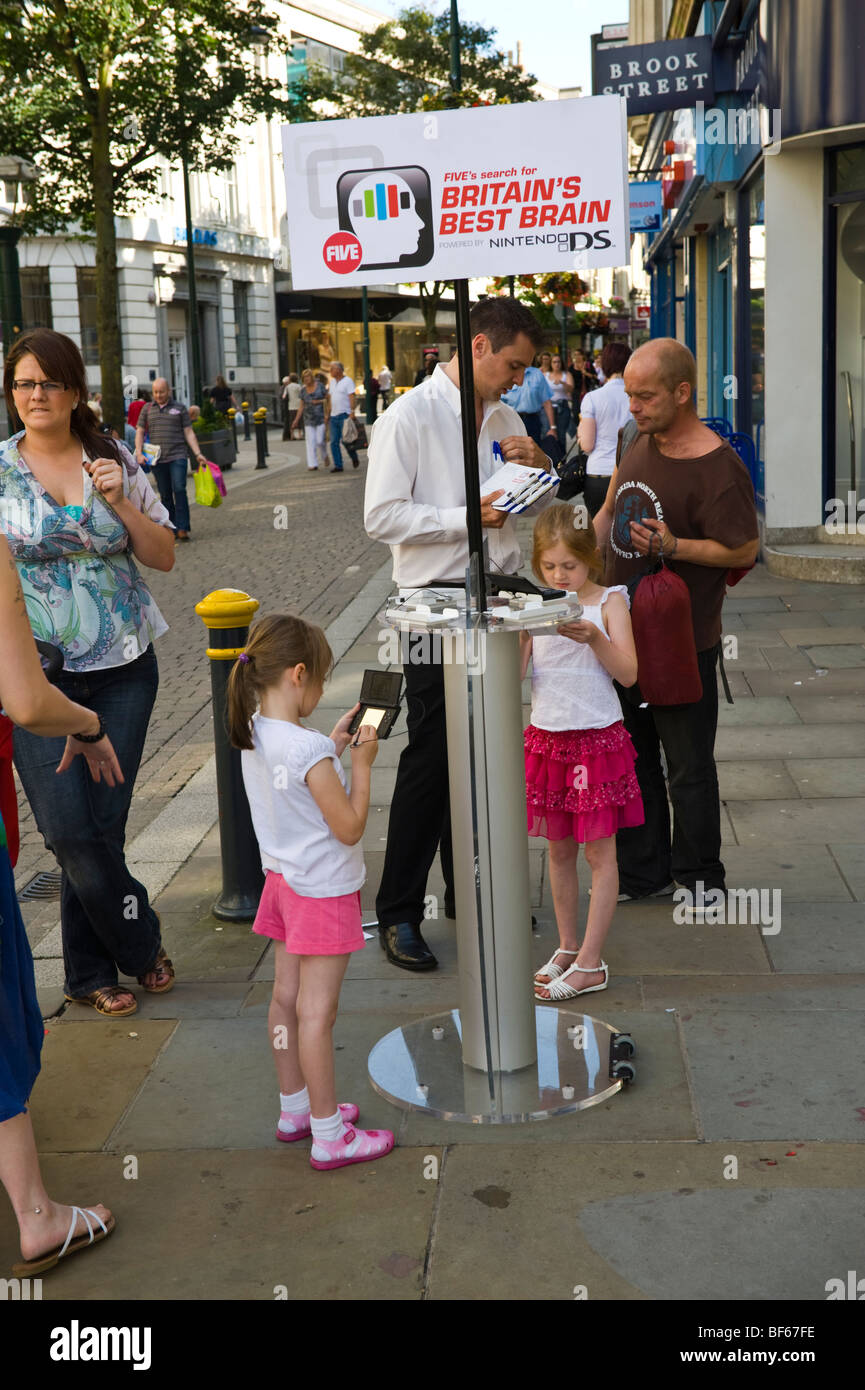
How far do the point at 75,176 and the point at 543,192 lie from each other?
70.6 ft

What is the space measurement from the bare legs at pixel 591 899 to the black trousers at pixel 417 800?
0.48 metres

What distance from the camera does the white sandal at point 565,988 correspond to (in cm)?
414

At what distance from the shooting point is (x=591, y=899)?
4.21m

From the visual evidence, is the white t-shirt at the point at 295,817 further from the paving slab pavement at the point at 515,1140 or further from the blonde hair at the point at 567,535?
the blonde hair at the point at 567,535

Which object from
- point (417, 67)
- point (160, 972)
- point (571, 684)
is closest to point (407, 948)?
point (160, 972)

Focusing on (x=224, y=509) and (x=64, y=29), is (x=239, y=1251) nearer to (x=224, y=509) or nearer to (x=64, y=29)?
(x=224, y=509)

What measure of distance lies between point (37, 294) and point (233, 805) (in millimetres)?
37885

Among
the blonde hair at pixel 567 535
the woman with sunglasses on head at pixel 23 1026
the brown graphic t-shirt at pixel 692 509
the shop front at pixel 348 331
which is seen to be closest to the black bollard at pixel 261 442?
the shop front at pixel 348 331

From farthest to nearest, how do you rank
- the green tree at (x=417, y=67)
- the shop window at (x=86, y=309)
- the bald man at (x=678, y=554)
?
1. the green tree at (x=417, y=67)
2. the shop window at (x=86, y=309)
3. the bald man at (x=678, y=554)

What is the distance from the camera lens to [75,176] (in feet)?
74.3

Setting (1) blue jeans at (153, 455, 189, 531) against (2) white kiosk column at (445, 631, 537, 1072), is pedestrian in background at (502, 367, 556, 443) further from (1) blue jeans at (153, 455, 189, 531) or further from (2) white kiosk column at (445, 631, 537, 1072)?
(2) white kiosk column at (445, 631, 537, 1072)

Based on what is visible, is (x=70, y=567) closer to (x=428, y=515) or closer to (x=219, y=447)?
(x=428, y=515)

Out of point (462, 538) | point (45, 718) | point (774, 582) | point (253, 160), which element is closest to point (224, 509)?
point (774, 582)

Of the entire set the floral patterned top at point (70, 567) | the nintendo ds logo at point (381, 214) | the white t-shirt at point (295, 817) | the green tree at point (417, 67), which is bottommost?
the white t-shirt at point (295, 817)
